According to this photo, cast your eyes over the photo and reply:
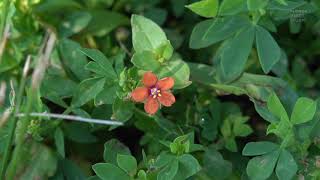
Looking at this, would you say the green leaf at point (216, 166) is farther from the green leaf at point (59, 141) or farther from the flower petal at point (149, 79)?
the green leaf at point (59, 141)

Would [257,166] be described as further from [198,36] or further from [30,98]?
[30,98]

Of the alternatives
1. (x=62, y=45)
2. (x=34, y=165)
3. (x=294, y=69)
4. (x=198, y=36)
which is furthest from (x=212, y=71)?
(x=34, y=165)

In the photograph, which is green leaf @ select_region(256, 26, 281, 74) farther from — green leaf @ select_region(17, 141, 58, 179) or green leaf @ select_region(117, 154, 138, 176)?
green leaf @ select_region(17, 141, 58, 179)

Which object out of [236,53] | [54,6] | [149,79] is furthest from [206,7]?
[54,6]

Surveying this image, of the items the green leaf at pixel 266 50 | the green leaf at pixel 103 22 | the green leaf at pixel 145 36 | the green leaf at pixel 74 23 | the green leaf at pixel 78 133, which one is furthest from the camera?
the green leaf at pixel 103 22

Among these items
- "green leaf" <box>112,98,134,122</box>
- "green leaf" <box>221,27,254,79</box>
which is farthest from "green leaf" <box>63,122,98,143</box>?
"green leaf" <box>221,27,254,79</box>

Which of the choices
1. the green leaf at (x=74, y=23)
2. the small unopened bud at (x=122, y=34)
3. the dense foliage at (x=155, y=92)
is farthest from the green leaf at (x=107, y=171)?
the small unopened bud at (x=122, y=34)
